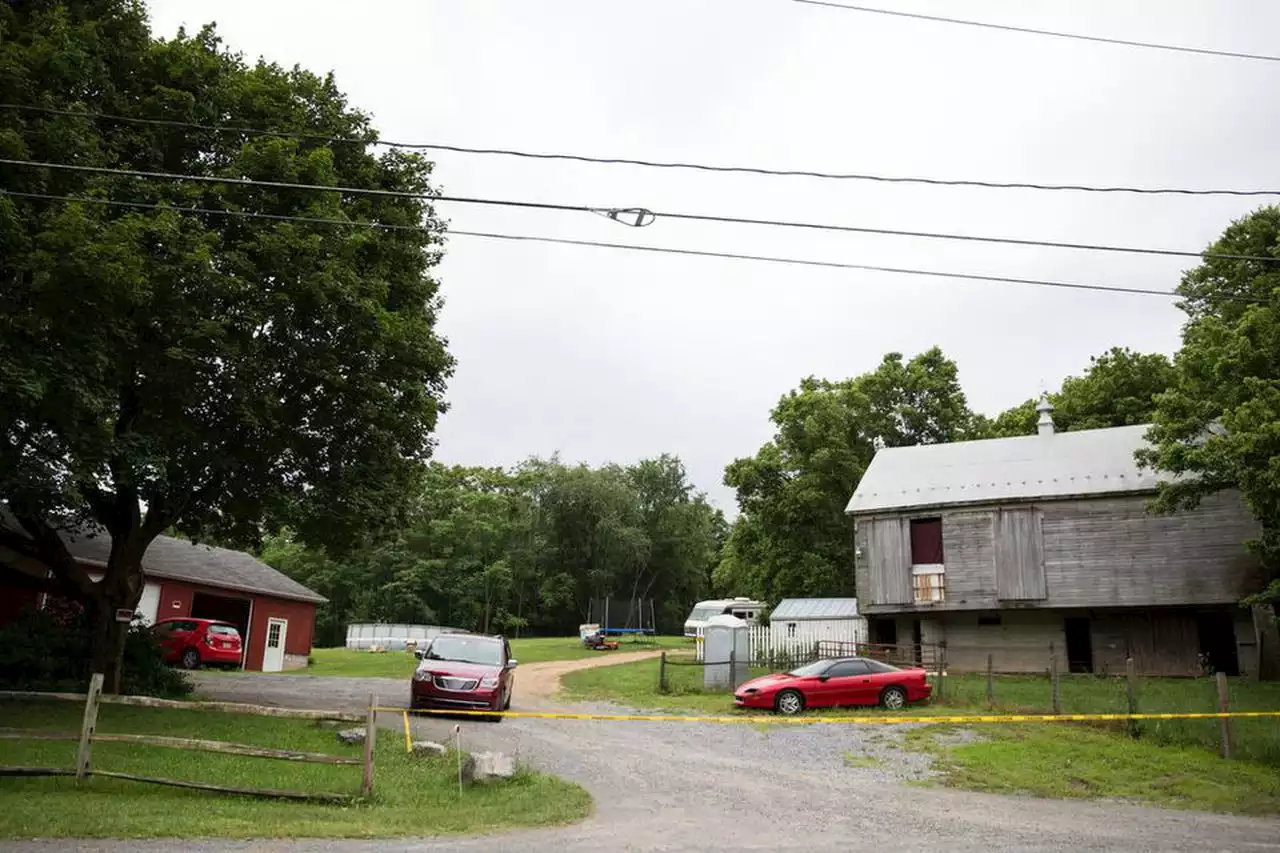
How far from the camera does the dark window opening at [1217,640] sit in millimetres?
28594

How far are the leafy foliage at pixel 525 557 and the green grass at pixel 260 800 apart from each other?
175 feet

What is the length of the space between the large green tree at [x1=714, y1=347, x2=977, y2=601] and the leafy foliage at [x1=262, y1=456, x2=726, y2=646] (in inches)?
965

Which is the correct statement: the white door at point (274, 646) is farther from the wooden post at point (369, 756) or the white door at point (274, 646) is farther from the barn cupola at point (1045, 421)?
the barn cupola at point (1045, 421)

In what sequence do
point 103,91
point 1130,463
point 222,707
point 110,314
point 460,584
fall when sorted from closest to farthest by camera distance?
point 222,707, point 110,314, point 103,91, point 1130,463, point 460,584

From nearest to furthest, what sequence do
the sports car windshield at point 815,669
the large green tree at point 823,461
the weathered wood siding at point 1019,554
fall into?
the sports car windshield at point 815,669
the weathered wood siding at point 1019,554
the large green tree at point 823,461

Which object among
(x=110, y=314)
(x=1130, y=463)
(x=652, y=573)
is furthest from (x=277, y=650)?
(x=652, y=573)

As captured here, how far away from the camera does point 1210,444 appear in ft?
69.2

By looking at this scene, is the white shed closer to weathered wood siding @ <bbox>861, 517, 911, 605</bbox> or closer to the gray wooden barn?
the gray wooden barn

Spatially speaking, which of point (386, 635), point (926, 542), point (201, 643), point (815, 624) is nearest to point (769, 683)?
point (815, 624)

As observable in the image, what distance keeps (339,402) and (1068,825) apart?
13261mm

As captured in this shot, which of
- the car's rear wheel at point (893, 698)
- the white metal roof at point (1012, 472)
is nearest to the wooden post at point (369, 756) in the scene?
the car's rear wheel at point (893, 698)

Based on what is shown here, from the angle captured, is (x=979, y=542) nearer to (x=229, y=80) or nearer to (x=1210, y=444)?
(x=1210, y=444)

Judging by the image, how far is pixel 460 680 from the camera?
1808cm

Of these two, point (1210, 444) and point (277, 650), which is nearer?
point (1210, 444)
